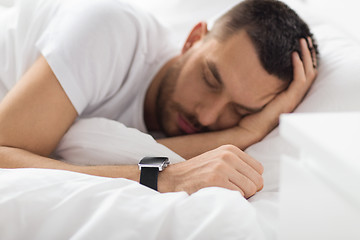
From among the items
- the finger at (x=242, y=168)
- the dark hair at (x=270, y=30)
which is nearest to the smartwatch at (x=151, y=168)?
the finger at (x=242, y=168)

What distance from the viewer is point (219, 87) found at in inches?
43.9

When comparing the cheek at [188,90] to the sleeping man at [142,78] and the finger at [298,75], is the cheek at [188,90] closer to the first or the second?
the sleeping man at [142,78]

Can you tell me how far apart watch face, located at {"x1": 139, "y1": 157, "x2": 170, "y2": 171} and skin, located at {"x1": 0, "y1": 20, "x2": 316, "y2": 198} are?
0.05 ft

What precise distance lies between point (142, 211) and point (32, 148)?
479 millimetres

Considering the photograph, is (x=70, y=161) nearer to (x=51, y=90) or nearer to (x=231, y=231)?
(x=51, y=90)

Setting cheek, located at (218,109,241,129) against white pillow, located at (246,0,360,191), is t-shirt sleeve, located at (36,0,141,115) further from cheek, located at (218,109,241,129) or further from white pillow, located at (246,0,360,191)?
white pillow, located at (246,0,360,191)

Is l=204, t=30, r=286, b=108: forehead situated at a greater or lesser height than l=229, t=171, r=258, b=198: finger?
greater

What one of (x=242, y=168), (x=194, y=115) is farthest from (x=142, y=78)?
(x=242, y=168)

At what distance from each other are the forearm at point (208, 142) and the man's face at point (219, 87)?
5 centimetres

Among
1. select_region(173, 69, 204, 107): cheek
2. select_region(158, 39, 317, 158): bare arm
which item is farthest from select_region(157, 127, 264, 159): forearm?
select_region(173, 69, 204, 107): cheek

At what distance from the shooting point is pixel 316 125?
15.4 inches

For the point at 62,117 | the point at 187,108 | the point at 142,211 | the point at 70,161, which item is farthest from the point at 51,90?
the point at 142,211

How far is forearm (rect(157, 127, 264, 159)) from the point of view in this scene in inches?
42.9

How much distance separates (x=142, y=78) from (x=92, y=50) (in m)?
0.27
